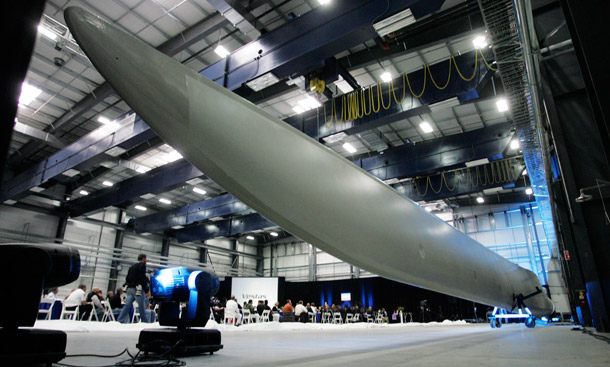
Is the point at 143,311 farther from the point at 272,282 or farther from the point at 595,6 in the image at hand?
the point at 272,282

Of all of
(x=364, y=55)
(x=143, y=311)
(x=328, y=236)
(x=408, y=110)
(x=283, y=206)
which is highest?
(x=364, y=55)

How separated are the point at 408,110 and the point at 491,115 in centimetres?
463

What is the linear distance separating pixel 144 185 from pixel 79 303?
4.08 metres

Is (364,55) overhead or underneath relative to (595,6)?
overhead

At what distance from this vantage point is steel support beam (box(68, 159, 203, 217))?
32.0ft

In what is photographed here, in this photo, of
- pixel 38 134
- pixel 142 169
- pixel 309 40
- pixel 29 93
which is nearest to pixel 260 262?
pixel 142 169

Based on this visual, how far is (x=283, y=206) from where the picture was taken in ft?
4.58

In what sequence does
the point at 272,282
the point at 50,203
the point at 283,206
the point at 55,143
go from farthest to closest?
the point at 272,282, the point at 50,203, the point at 55,143, the point at 283,206

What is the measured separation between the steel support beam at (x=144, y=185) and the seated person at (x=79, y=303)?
3463 mm

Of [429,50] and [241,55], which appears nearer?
[241,55]

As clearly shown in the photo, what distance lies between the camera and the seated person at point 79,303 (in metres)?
7.38

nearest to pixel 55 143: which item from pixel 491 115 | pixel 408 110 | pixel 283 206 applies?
pixel 408 110

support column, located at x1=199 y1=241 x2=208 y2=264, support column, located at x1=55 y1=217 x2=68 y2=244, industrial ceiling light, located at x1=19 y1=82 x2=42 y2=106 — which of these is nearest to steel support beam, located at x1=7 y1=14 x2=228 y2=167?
industrial ceiling light, located at x1=19 y1=82 x2=42 y2=106

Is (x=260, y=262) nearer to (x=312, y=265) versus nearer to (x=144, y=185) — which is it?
(x=312, y=265)
